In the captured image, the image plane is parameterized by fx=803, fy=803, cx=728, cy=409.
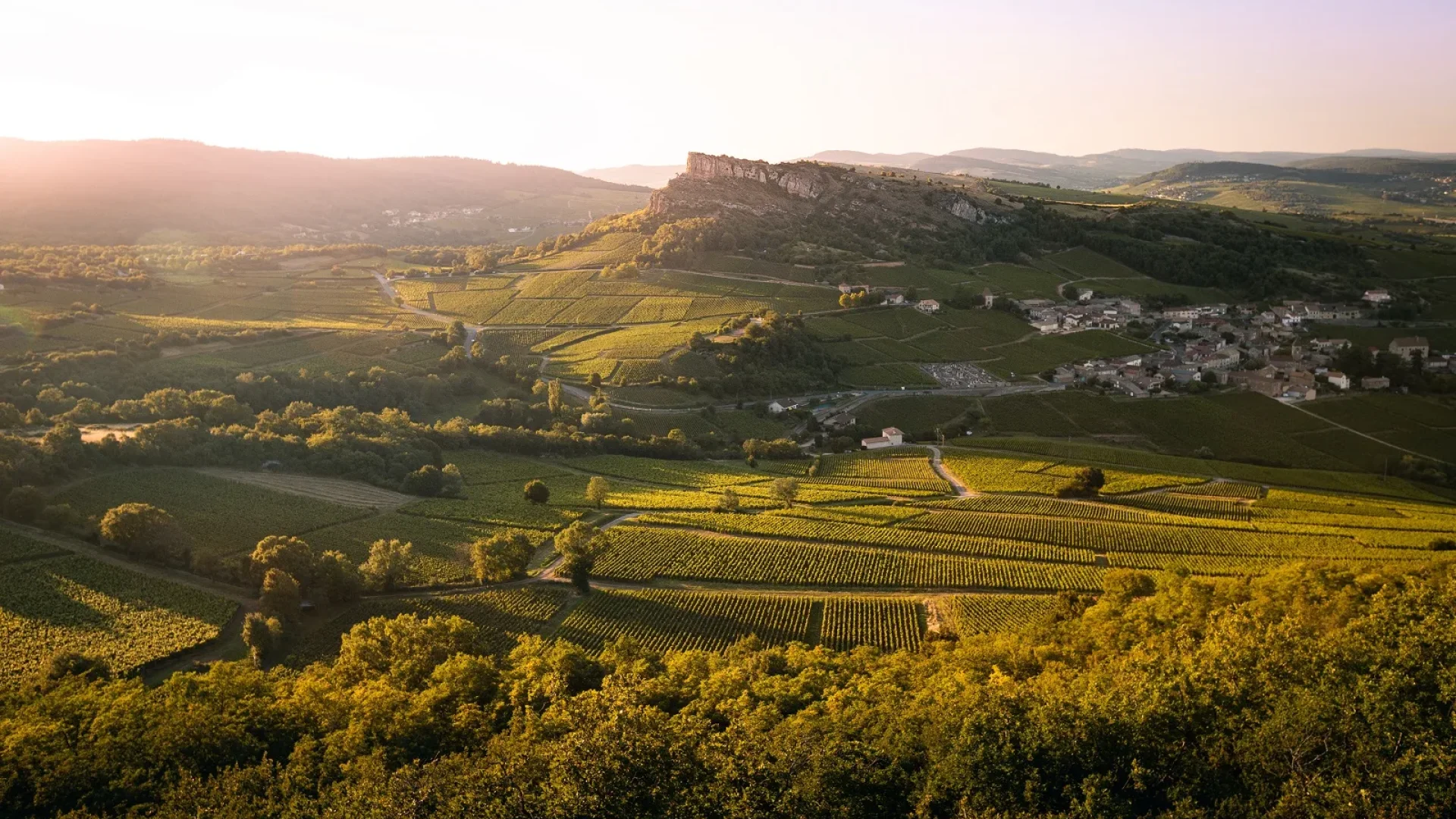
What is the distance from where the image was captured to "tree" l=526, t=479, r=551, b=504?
184 feet

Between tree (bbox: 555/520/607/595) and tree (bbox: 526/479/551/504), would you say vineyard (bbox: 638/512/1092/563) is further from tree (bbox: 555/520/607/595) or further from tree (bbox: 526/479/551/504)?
tree (bbox: 526/479/551/504)

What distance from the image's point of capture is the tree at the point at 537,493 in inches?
2208

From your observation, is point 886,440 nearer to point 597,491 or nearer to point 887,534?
point 887,534

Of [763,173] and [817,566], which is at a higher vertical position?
[763,173]

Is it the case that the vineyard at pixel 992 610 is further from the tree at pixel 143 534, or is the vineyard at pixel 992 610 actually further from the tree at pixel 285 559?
the tree at pixel 143 534

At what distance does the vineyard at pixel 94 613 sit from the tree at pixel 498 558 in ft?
37.8

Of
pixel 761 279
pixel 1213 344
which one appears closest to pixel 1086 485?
pixel 1213 344

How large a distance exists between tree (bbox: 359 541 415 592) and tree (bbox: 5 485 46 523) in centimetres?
1816

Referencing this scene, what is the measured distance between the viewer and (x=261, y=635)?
1410 inches

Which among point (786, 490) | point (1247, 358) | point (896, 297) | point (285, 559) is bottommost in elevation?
point (786, 490)

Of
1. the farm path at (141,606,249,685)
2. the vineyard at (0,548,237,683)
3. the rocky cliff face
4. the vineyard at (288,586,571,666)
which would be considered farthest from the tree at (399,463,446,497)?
the rocky cliff face

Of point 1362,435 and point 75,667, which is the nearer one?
point 75,667

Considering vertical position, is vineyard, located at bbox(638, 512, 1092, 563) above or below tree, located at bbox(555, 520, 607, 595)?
below

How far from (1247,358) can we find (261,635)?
341 ft
